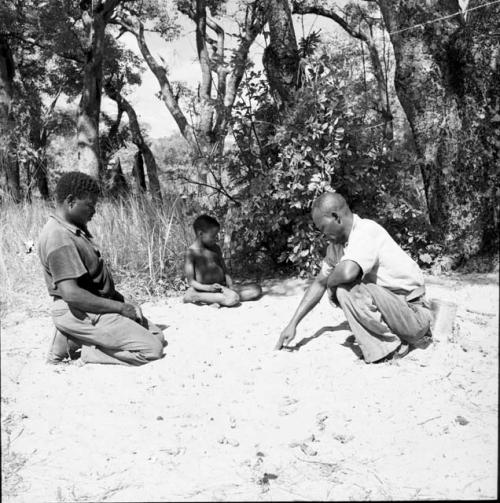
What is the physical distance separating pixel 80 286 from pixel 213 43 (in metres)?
14.1

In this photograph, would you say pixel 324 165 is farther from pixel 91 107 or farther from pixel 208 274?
pixel 91 107

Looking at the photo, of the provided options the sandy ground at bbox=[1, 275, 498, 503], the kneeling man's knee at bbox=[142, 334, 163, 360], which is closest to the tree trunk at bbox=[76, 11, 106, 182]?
the sandy ground at bbox=[1, 275, 498, 503]

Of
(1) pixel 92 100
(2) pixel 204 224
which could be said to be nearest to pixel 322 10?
(1) pixel 92 100

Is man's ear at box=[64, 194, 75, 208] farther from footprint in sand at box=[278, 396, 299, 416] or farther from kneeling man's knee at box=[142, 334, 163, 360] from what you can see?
footprint in sand at box=[278, 396, 299, 416]

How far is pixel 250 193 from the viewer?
21.1 feet

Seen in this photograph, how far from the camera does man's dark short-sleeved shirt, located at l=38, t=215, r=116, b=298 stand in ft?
13.6

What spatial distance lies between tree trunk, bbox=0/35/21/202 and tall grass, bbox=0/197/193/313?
2.16m

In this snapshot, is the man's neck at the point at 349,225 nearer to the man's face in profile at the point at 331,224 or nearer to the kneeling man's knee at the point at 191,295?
the man's face in profile at the point at 331,224

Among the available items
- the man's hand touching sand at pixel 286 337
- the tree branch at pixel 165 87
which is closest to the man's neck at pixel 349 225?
the man's hand touching sand at pixel 286 337

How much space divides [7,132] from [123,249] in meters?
6.36

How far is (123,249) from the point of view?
7.07 meters

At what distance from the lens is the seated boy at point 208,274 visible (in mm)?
5898


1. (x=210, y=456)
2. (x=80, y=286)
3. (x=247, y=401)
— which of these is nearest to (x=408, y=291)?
(x=247, y=401)

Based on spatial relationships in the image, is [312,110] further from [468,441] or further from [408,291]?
[468,441]
